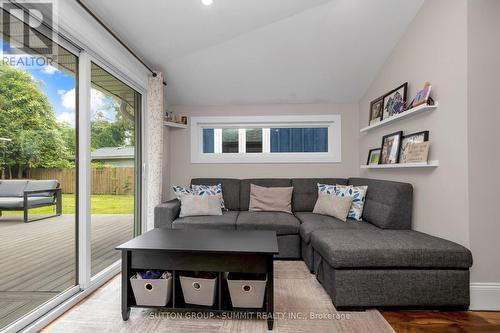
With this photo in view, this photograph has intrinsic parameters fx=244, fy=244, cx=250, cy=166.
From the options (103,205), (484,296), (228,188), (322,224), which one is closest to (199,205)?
(228,188)

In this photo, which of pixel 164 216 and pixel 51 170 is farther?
pixel 164 216

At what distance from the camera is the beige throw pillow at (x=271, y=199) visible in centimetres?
324

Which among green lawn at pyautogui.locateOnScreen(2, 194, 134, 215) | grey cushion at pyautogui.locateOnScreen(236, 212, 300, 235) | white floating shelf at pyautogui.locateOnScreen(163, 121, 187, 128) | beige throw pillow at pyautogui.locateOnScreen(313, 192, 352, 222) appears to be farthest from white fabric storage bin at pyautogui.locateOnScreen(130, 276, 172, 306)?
white floating shelf at pyautogui.locateOnScreen(163, 121, 187, 128)

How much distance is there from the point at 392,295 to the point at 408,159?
128 centimetres

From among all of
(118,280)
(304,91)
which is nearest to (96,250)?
Result: (118,280)

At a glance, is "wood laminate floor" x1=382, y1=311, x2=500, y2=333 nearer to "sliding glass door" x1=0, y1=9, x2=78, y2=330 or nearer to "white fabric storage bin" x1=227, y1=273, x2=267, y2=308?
"white fabric storage bin" x1=227, y1=273, x2=267, y2=308

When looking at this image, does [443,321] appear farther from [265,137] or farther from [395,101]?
[265,137]

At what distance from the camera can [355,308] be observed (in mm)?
1822

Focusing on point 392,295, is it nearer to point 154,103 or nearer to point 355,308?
point 355,308

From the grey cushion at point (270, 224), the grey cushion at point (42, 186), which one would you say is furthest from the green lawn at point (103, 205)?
the grey cushion at point (270, 224)

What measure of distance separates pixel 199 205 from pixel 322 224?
144 cm

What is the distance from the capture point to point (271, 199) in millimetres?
3260

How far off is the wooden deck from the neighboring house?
0.54 m

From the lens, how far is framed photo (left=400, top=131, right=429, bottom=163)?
225 cm
